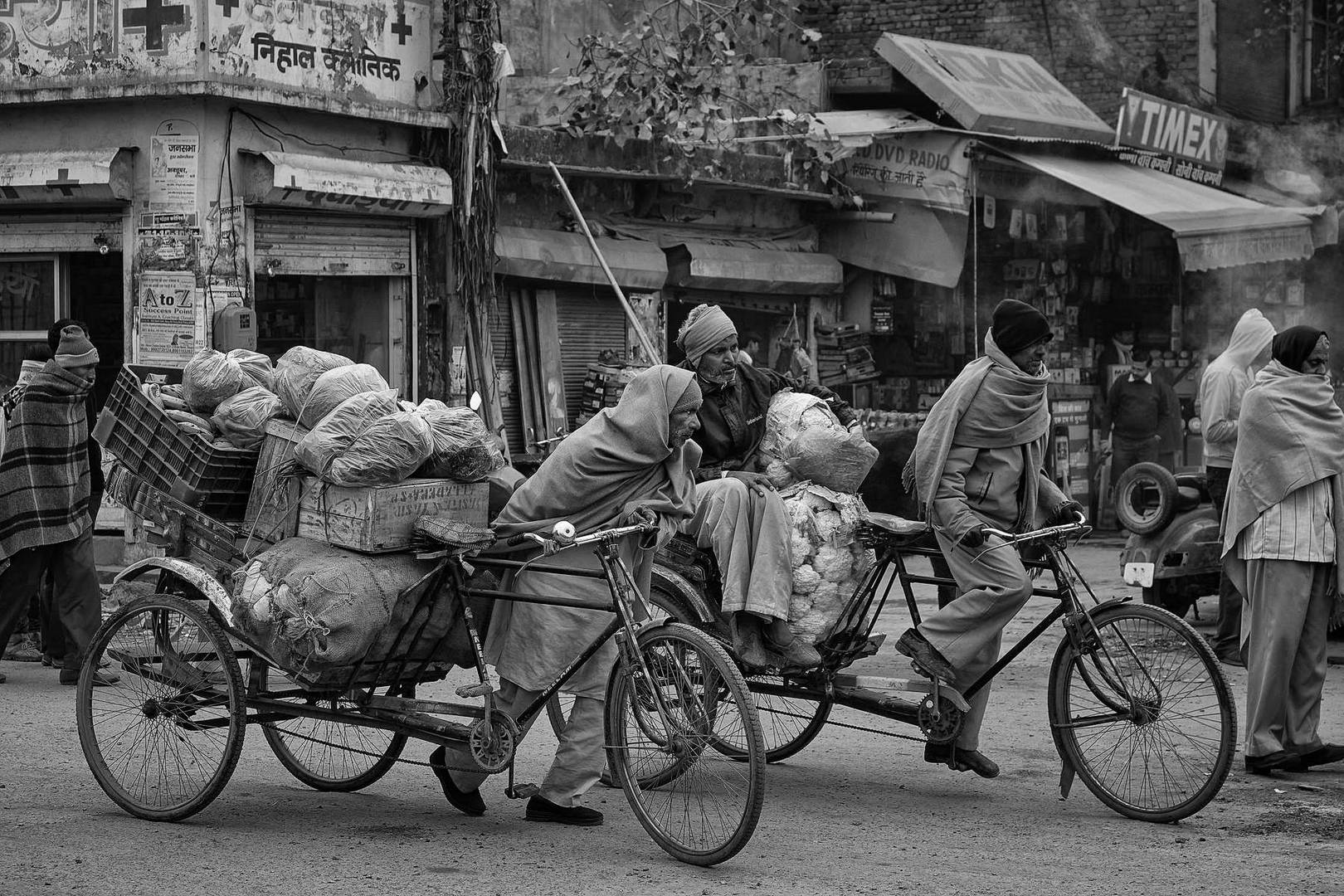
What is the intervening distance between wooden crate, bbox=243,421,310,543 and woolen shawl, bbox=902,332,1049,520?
231 centimetres

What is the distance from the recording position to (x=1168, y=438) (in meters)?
17.0

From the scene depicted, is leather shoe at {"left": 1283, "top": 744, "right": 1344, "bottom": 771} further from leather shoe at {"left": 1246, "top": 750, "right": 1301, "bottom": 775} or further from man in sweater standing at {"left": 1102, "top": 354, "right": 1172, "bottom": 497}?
man in sweater standing at {"left": 1102, "top": 354, "right": 1172, "bottom": 497}

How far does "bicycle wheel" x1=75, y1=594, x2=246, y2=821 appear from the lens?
5.71 m

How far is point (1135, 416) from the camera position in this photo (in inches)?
644

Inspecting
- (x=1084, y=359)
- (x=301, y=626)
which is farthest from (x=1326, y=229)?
(x=301, y=626)

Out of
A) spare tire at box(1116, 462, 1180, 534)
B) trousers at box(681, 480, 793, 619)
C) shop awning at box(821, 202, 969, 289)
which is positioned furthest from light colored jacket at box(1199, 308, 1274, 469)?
shop awning at box(821, 202, 969, 289)

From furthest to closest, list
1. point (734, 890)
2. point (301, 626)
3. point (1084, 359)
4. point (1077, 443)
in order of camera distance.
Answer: point (1084, 359) < point (1077, 443) < point (301, 626) < point (734, 890)

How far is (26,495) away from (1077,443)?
11.0 metres

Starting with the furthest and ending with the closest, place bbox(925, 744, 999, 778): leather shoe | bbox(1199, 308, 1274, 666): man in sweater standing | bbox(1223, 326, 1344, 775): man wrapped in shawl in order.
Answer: bbox(1199, 308, 1274, 666): man in sweater standing < bbox(1223, 326, 1344, 775): man wrapped in shawl < bbox(925, 744, 999, 778): leather shoe

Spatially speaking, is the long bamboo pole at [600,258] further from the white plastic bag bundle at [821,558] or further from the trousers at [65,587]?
the white plastic bag bundle at [821,558]

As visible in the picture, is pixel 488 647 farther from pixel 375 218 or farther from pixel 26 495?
pixel 375 218

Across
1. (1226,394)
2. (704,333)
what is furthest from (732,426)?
(1226,394)

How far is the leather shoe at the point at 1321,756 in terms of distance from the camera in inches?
263

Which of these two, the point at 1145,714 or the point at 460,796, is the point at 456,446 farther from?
the point at 1145,714
